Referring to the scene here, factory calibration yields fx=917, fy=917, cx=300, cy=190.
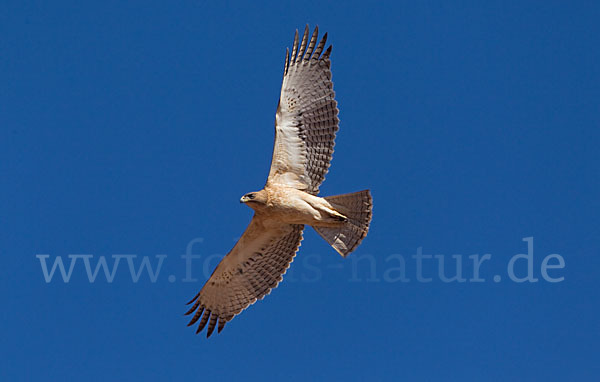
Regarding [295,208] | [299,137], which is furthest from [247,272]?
[299,137]

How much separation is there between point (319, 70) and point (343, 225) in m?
2.14

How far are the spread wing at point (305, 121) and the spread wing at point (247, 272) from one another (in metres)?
0.79

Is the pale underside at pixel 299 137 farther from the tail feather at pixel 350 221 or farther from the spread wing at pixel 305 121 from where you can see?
the tail feather at pixel 350 221

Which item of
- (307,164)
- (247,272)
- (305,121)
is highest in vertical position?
(305,121)

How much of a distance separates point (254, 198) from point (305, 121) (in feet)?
4.25

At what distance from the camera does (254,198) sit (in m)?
12.1

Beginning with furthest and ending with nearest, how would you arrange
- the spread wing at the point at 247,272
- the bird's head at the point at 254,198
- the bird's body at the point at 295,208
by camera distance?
1. the spread wing at the point at 247,272
2. the bird's body at the point at 295,208
3. the bird's head at the point at 254,198

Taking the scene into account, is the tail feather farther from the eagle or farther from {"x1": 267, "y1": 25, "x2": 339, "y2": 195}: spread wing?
{"x1": 267, "y1": 25, "x2": 339, "y2": 195}: spread wing

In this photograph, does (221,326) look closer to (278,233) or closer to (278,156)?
(278,233)

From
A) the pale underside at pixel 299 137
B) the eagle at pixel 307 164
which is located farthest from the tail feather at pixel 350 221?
the pale underside at pixel 299 137

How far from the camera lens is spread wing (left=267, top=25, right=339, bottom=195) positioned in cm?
1246

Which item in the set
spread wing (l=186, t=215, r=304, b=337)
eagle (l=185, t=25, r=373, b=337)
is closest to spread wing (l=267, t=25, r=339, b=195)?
eagle (l=185, t=25, r=373, b=337)

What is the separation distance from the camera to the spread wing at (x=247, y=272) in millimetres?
12906

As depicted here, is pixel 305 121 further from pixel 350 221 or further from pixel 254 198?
pixel 350 221
